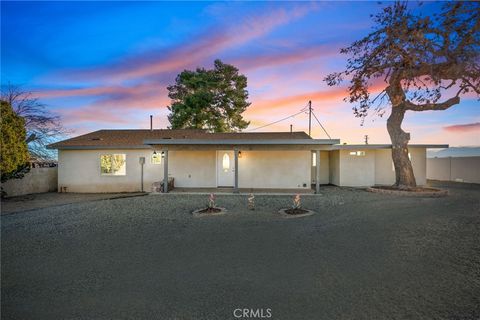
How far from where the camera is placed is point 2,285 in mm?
3613

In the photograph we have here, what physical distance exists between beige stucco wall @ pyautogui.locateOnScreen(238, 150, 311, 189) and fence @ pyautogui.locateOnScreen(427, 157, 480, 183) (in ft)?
41.9

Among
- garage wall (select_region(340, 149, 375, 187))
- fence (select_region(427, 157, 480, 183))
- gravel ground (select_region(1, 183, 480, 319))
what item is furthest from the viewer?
fence (select_region(427, 157, 480, 183))

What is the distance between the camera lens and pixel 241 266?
4.18m

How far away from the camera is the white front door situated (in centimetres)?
1457

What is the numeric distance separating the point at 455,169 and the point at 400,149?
9083 millimetres

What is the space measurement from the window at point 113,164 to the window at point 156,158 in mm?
1441

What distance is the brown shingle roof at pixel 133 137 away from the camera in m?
13.8


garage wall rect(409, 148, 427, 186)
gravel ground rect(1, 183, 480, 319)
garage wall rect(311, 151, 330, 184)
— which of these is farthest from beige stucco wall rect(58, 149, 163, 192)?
garage wall rect(409, 148, 427, 186)

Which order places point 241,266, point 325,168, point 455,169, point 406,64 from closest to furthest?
point 241,266 → point 406,64 → point 325,168 → point 455,169

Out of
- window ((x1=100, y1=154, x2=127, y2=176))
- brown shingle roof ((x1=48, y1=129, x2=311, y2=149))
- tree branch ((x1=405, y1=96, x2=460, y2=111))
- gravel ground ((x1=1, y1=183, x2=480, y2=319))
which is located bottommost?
gravel ground ((x1=1, y1=183, x2=480, y2=319))

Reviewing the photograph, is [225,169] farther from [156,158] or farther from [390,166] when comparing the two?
[390,166]

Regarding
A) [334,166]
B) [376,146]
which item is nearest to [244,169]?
[334,166]

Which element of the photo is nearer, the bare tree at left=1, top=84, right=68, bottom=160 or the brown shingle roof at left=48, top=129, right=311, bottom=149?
the brown shingle roof at left=48, top=129, right=311, bottom=149

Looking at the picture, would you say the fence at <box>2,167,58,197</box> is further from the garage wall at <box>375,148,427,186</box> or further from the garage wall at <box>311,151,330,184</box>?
the garage wall at <box>375,148,427,186</box>
